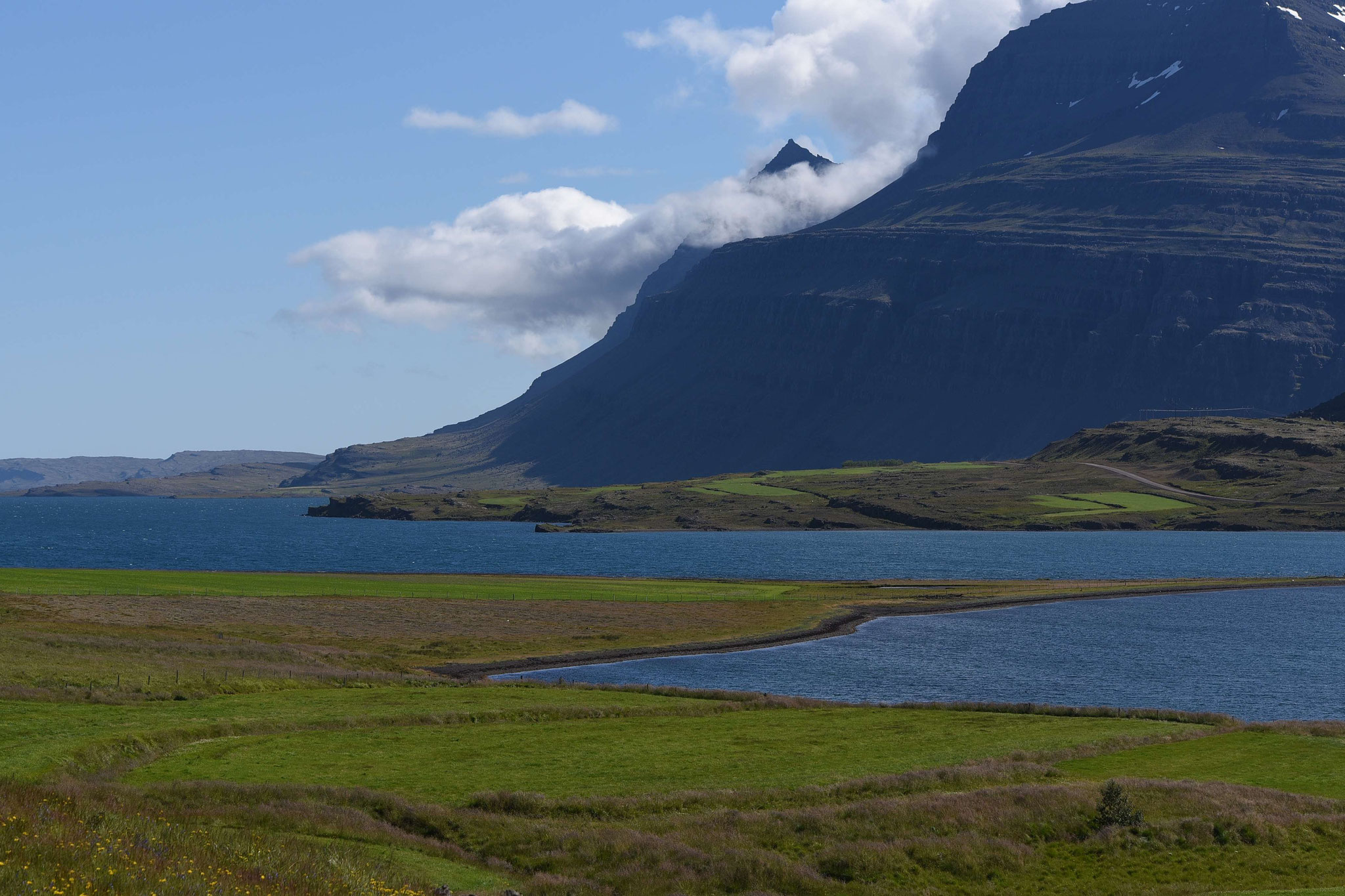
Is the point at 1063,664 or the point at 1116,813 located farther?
the point at 1063,664

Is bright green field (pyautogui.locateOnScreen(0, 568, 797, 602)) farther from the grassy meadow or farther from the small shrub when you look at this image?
the small shrub

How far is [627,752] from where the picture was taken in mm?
42156

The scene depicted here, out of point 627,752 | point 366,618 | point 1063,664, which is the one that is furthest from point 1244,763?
point 366,618

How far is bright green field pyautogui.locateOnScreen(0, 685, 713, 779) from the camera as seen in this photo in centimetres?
3822

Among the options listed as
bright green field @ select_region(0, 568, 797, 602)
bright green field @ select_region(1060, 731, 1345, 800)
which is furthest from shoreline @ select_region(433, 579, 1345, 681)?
bright green field @ select_region(1060, 731, 1345, 800)

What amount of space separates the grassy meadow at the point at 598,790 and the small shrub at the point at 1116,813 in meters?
0.16

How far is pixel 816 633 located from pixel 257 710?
6036cm

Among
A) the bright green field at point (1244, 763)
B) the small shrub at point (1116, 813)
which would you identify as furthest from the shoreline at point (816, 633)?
the small shrub at point (1116, 813)

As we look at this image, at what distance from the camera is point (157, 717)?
148 feet

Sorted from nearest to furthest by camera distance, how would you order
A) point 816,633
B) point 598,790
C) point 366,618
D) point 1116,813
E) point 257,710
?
point 1116,813 → point 598,790 → point 257,710 → point 366,618 → point 816,633

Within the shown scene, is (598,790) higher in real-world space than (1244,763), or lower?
higher

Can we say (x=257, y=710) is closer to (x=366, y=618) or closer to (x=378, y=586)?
(x=366, y=618)

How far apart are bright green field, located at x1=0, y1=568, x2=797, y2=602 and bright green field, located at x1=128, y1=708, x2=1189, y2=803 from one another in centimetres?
6711

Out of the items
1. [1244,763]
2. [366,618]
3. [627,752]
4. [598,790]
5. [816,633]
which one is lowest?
[816,633]
